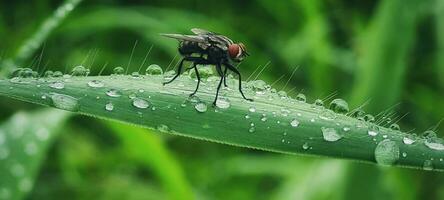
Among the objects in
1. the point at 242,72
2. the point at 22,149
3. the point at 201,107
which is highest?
the point at 242,72

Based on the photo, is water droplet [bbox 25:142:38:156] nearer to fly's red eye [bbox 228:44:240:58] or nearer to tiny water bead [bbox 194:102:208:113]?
fly's red eye [bbox 228:44:240:58]

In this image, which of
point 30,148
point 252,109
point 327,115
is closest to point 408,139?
point 327,115

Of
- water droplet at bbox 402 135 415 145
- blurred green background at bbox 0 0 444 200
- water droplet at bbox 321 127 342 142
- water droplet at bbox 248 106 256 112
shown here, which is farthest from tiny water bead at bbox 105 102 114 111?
blurred green background at bbox 0 0 444 200

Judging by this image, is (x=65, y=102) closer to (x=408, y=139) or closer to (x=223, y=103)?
(x=223, y=103)

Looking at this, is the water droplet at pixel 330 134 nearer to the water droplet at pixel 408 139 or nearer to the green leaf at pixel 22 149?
the water droplet at pixel 408 139

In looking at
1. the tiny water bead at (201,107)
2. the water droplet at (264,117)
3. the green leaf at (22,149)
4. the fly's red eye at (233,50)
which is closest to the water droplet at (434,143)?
the water droplet at (264,117)

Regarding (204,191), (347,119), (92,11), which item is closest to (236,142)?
(347,119)
